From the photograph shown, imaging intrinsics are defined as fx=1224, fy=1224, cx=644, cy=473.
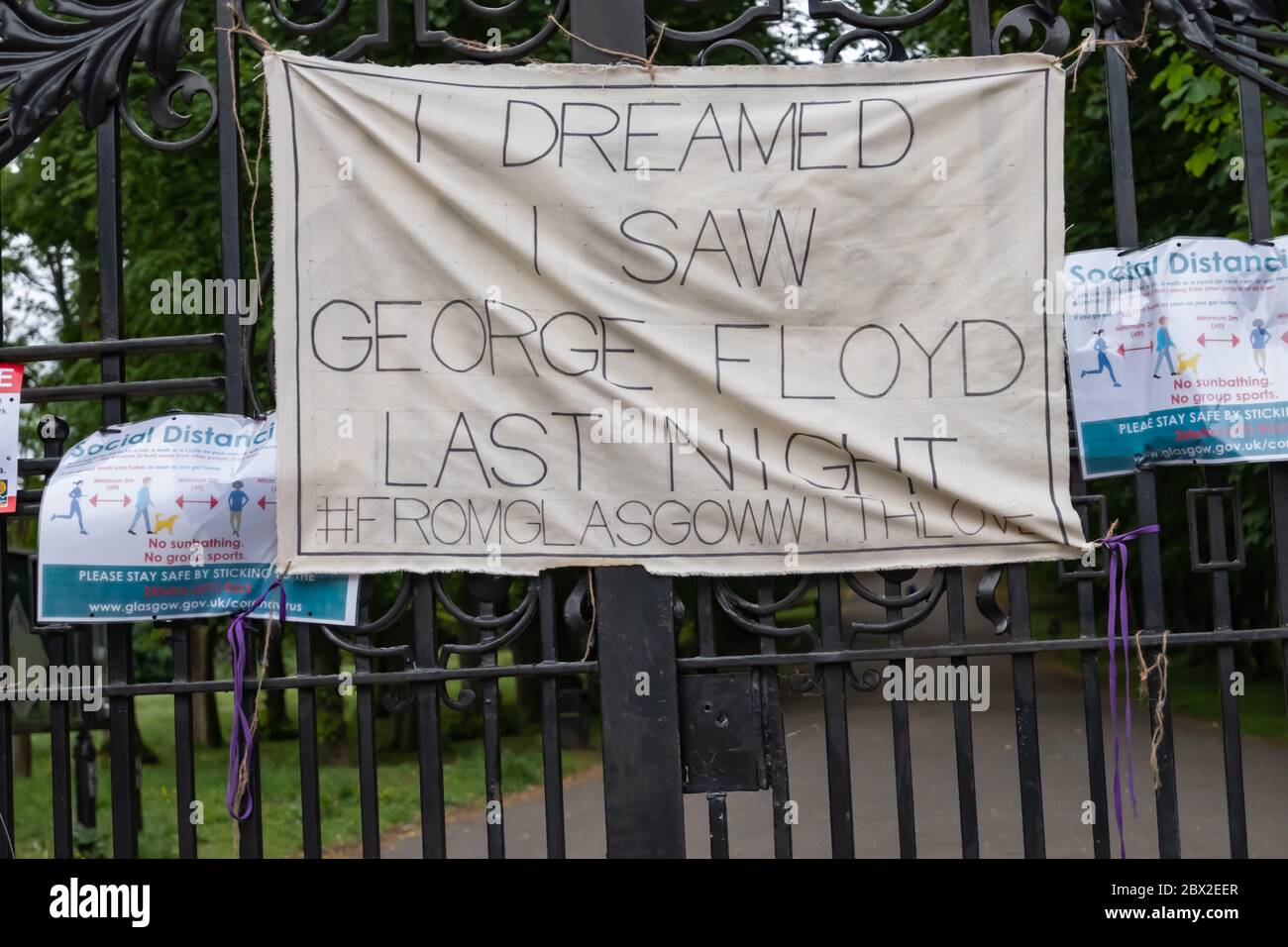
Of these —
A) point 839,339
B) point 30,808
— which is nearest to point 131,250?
point 30,808

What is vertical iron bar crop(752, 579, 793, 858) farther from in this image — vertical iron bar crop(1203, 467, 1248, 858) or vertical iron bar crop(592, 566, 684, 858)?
vertical iron bar crop(1203, 467, 1248, 858)

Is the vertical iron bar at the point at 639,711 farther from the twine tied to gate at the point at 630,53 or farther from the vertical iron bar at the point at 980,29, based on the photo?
the vertical iron bar at the point at 980,29

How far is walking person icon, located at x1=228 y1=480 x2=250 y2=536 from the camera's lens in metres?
3.76

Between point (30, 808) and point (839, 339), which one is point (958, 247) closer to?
point (839, 339)

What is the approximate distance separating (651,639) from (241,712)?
1.25 metres

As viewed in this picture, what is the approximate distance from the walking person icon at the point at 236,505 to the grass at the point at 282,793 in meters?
5.21

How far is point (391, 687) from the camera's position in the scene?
3.67m

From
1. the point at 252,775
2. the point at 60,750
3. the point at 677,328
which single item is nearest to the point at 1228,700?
the point at 677,328

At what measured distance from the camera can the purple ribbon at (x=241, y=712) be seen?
3.63 meters

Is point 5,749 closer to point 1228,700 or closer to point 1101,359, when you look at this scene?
point 1101,359

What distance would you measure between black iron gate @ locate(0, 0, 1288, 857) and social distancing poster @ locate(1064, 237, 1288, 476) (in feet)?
0.35

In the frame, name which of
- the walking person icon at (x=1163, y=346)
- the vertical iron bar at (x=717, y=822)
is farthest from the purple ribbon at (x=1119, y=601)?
the vertical iron bar at (x=717, y=822)

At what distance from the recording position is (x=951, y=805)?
10.7 m
